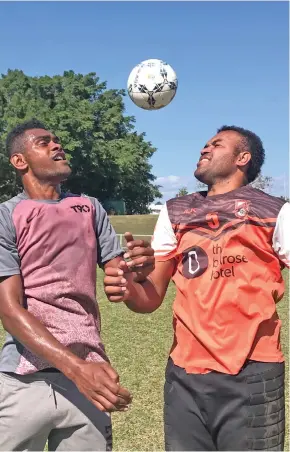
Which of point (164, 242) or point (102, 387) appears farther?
point (164, 242)

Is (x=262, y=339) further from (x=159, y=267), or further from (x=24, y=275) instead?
(x=24, y=275)

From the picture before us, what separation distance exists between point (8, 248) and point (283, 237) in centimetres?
134

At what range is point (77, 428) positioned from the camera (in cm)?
273

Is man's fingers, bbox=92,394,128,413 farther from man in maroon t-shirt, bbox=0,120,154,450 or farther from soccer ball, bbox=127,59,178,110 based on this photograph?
soccer ball, bbox=127,59,178,110

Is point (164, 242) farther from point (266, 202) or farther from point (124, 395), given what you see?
point (124, 395)

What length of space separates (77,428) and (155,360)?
15.4 feet

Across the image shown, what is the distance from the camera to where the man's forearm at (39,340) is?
7.71 ft

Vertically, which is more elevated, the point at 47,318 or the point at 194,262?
the point at 194,262

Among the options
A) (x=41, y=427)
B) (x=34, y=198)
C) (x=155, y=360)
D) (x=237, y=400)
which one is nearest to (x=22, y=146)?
(x=34, y=198)

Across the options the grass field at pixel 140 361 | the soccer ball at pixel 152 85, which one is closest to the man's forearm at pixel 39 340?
the grass field at pixel 140 361

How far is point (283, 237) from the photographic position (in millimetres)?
2803

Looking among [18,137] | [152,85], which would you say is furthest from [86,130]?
[18,137]

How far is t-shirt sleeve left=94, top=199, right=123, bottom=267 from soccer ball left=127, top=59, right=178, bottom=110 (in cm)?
491

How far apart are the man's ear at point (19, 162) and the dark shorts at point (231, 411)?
1370 mm
